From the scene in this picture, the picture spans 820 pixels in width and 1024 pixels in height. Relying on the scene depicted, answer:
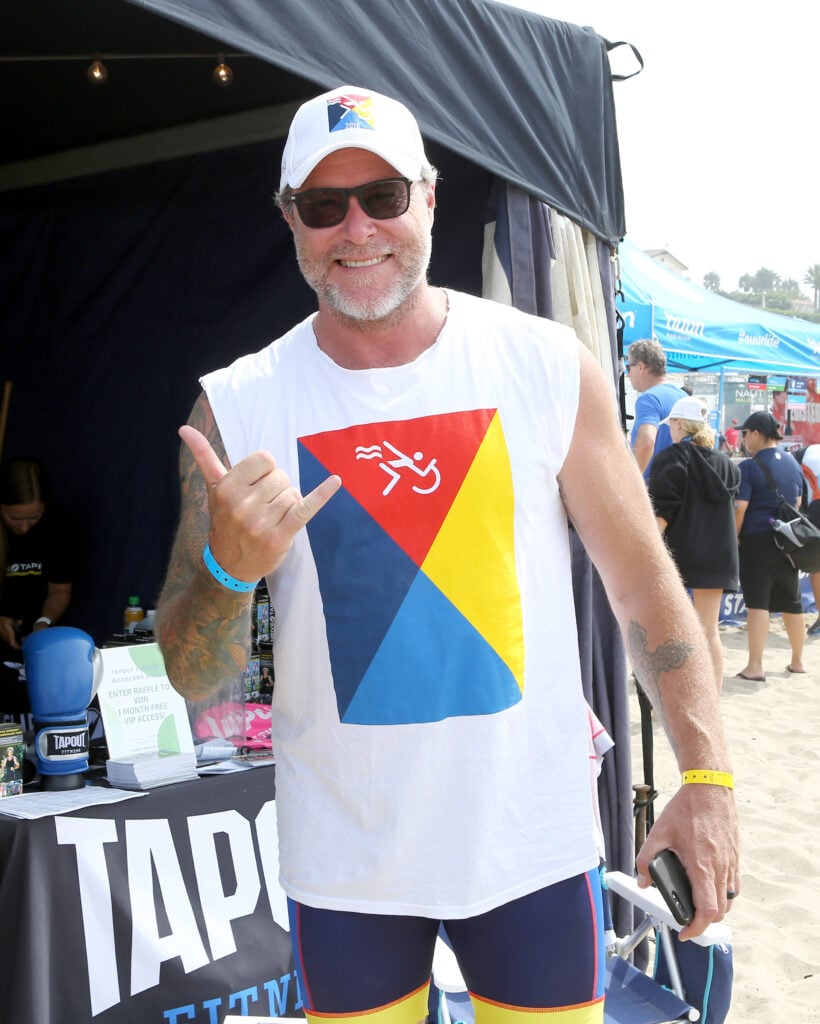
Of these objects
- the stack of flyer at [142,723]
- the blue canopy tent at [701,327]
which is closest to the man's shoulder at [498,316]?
the stack of flyer at [142,723]

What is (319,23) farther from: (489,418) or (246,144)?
(246,144)

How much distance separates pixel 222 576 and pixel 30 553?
364 cm

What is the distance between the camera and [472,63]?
300 cm

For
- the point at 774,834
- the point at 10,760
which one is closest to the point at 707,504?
the point at 774,834

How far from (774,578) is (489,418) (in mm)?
6433

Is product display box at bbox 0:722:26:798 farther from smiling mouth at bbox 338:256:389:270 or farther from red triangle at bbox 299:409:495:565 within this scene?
smiling mouth at bbox 338:256:389:270

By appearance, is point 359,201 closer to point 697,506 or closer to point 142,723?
point 142,723

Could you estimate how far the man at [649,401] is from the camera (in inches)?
255

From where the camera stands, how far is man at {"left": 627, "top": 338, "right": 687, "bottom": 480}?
6.46 meters

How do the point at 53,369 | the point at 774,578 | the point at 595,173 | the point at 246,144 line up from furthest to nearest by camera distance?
the point at 774,578
the point at 53,369
the point at 246,144
the point at 595,173

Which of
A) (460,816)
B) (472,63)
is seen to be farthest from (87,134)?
(460,816)

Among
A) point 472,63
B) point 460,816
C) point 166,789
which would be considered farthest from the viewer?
point 472,63

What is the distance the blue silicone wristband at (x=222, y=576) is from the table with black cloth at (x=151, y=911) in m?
1.25

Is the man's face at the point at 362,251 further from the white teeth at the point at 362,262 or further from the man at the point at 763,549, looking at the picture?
the man at the point at 763,549
